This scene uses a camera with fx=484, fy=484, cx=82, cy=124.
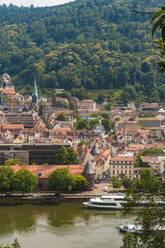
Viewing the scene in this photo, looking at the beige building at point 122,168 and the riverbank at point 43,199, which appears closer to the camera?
the riverbank at point 43,199

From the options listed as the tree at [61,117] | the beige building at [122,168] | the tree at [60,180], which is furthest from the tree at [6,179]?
the tree at [61,117]

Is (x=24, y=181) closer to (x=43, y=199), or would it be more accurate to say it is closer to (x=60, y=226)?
(x=43, y=199)

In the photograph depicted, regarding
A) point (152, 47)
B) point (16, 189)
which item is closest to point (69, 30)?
point (152, 47)

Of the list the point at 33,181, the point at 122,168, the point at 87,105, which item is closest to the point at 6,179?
the point at 33,181

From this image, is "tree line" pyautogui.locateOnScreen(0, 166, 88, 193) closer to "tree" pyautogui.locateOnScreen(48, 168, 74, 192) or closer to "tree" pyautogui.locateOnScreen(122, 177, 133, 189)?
"tree" pyautogui.locateOnScreen(48, 168, 74, 192)

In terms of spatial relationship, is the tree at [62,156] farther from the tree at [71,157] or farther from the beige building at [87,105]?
the beige building at [87,105]

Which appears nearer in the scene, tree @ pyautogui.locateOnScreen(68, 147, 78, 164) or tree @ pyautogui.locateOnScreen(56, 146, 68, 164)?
tree @ pyautogui.locateOnScreen(56, 146, 68, 164)

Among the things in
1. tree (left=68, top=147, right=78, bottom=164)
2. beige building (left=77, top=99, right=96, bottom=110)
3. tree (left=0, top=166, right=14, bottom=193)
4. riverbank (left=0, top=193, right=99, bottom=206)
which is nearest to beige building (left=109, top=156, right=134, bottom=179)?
tree (left=68, top=147, right=78, bottom=164)
